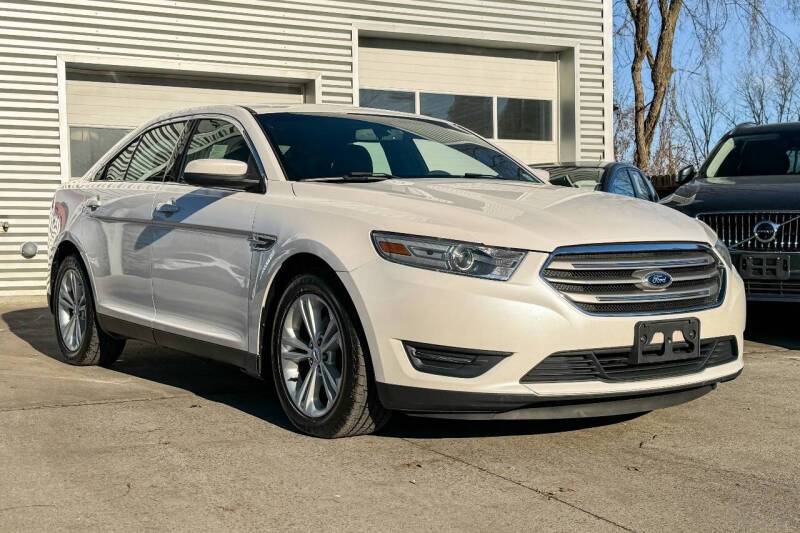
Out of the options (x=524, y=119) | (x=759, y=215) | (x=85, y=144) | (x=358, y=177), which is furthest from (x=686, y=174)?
(x=85, y=144)

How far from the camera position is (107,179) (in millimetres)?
6617

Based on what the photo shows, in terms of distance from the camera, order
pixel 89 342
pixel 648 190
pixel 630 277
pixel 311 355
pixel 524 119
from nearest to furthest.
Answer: pixel 630 277
pixel 311 355
pixel 89 342
pixel 648 190
pixel 524 119

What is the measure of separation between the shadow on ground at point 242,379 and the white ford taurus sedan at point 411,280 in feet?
1.20

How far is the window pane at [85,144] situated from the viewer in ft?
41.2

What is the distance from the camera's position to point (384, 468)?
13.2 feet

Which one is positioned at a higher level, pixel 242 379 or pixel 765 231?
pixel 765 231

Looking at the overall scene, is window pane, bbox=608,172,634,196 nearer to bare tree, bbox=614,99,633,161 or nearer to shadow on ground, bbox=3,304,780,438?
shadow on ground, bbox=3,304,780,438

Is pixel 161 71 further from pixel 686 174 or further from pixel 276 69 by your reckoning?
pixel 686 174

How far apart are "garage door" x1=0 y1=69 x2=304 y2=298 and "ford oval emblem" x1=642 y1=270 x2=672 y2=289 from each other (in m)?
9.57

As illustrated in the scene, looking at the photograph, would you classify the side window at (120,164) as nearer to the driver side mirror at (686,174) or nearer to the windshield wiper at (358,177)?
the windshield wiper at (358,177)

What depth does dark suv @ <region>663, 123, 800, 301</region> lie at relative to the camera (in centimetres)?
730

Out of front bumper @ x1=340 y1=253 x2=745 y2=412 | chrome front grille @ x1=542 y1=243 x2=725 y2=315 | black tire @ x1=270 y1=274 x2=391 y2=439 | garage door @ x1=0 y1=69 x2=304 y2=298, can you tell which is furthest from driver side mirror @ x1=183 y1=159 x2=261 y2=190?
garage door @ x1=0 y1=69 x2=304 y2=298

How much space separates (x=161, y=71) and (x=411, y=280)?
31.7 feet

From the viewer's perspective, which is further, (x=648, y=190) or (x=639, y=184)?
(x=648, y=190)
